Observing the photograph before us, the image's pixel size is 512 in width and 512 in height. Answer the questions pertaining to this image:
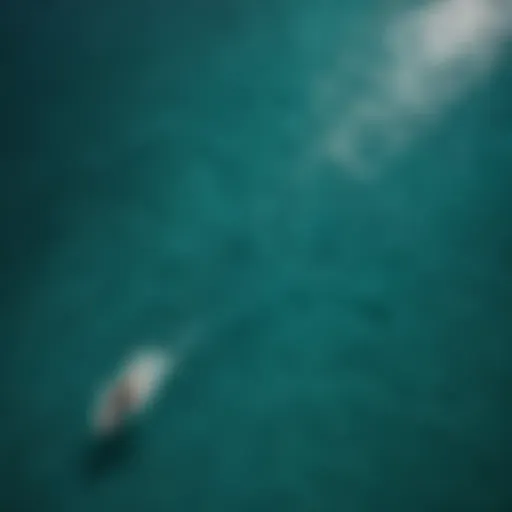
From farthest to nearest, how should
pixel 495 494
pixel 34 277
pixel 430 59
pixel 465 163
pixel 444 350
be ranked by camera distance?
pixel 430 59
pixel 465 163
pixel 34 277
pixel 444 350
pixel 495 494

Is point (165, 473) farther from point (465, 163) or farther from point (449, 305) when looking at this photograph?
point (465, 163)

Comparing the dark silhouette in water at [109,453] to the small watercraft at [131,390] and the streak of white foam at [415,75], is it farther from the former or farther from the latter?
the streak of white foam at [415,75]

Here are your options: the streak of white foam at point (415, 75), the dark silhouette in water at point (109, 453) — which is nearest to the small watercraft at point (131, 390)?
the dark silhouette in water at point (109, 453)

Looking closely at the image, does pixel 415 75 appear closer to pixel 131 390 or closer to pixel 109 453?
pixel 131 390

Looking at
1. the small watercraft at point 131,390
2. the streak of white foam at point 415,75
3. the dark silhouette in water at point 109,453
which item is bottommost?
the dark silhouette in water at point 109,453

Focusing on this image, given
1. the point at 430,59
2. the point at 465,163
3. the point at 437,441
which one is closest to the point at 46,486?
the point at 437,441

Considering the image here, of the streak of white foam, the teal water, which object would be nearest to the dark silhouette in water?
the teal water

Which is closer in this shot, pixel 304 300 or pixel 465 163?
pixel 304 300

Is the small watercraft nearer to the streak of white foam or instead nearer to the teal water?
the teal water
